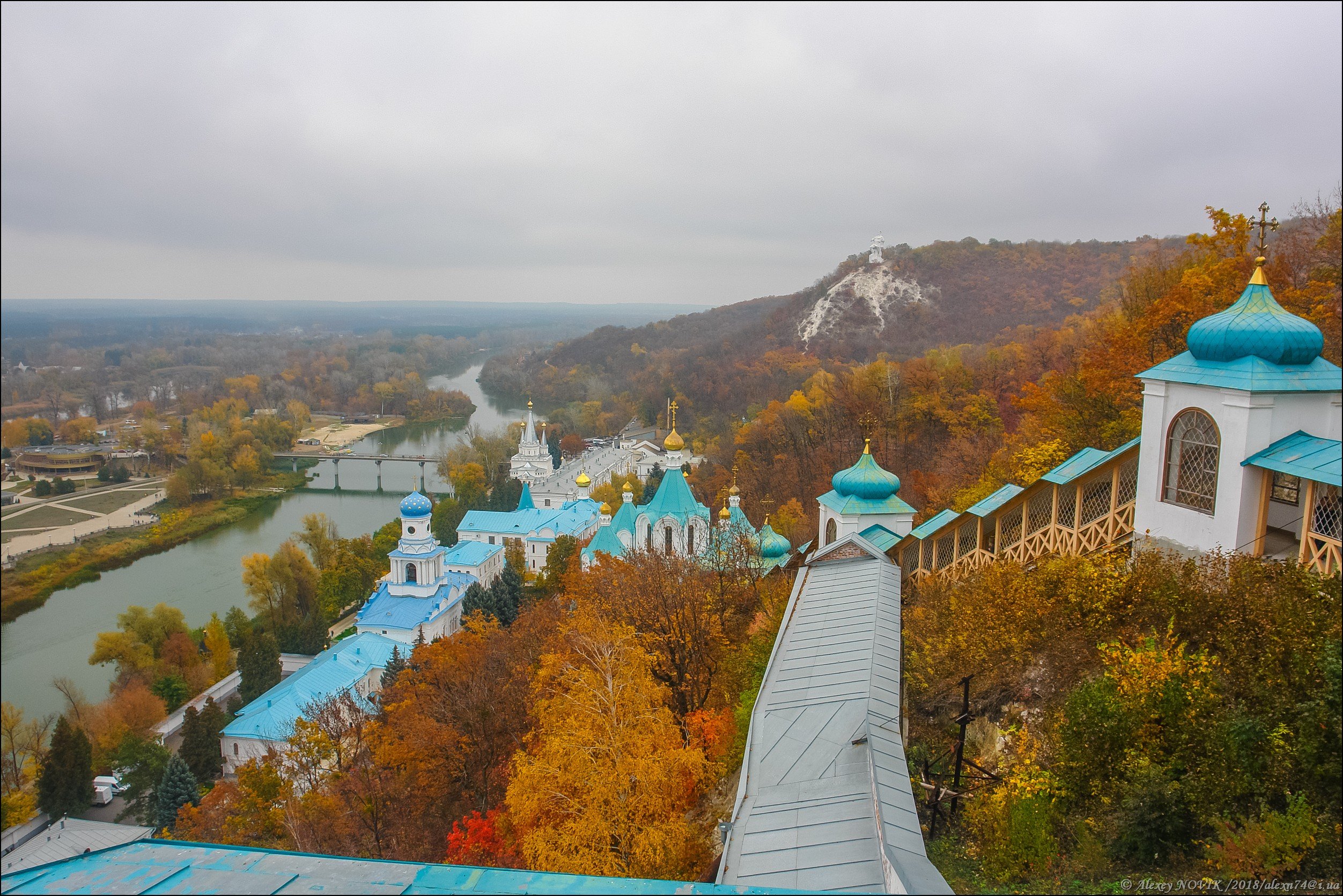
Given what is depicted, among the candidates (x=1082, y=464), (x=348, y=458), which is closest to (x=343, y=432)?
(x=348, y=458)

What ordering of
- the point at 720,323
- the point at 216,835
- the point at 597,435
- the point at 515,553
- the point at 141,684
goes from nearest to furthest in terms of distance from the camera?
the point at 216,835
the point at 141,684
the point at 515,553
the point at 597,435
the point at 720,323

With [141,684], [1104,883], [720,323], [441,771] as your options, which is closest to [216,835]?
[441,771]

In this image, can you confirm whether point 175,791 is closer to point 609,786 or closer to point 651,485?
point 609,786

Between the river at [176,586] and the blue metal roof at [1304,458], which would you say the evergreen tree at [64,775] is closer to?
the river at [176,586]

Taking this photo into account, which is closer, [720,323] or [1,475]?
[1,475]

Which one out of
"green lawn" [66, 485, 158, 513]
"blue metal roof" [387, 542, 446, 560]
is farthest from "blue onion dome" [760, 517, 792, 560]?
"green lawn" [66, 485, 158, 513]

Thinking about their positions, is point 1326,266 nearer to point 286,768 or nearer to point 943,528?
point 943,528

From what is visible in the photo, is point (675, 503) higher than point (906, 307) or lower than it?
lower

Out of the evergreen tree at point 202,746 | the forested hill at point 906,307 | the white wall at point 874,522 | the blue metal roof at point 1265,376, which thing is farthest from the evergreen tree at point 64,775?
the forested hill at point 906,307
